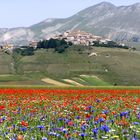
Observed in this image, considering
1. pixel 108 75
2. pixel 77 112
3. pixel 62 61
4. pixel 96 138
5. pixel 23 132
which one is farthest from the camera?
pixel 62 61

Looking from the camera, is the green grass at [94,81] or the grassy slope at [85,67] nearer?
the green grass at [94,81]

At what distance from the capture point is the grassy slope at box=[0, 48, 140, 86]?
507ft

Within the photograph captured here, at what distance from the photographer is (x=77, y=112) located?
14422 millimetres

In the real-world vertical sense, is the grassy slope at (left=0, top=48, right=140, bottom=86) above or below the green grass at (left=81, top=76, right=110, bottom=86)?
above

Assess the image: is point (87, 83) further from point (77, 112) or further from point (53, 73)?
point (77, 112)

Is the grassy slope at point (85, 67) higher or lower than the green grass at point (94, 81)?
higher

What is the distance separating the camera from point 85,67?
6781 inches

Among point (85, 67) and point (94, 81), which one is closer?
point (94, 81)

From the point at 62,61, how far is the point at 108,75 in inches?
1230

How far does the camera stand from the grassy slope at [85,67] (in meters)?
154

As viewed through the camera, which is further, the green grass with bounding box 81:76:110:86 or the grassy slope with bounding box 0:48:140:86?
the grassy slope with bounding box 0:48:140:86

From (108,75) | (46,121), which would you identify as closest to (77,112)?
(46,121)

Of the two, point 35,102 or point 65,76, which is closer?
point 35,102

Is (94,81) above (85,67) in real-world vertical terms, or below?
below
